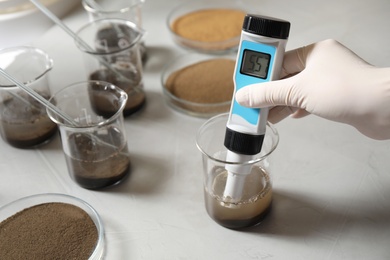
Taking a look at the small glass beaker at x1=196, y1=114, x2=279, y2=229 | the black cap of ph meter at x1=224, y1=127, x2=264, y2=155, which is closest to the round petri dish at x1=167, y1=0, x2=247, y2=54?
the small glass beaker at x1=196, y1=114, x2=279, y2=229

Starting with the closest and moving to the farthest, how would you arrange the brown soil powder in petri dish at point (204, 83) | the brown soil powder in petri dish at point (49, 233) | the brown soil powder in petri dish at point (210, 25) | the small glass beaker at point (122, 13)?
the brown soil powder in petri dish at point (49, 233), the brown soil powder in petri dish at point (204, 83), the small glass beaker at point (122, 13), the brown soil powder in petri dish at point (210, 25)

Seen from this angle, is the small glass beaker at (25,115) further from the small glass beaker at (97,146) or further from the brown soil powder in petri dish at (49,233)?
the brown soil powder in petri dish at (49,233)

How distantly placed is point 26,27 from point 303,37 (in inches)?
39.1

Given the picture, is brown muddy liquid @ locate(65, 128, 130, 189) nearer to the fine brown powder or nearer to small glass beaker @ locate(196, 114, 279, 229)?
small glass beaker @ locate(196, 114, 279, 229)

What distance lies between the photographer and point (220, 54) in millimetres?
1620

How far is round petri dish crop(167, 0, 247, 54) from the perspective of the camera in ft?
5.32

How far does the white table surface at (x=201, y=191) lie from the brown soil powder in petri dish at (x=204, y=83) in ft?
0.16

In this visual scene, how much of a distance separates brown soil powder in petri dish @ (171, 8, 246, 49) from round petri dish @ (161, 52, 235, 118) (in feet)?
0.29

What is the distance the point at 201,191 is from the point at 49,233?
1.14 ft

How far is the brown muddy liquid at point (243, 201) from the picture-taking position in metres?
1.08

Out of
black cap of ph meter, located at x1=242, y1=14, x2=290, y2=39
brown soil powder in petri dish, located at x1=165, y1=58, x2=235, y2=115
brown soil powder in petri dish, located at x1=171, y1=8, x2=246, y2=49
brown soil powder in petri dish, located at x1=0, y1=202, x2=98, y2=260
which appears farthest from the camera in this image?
brown soil powder in petri dish, located at x1=171, y1=8, x2=246, y2=49

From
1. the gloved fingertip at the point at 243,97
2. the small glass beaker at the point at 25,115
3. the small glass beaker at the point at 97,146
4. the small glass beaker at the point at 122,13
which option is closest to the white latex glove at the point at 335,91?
the gloved fingertip at the point at 243,97

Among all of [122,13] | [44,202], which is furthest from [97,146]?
[122,13]

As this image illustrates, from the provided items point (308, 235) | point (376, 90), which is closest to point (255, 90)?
point (376, 90)
